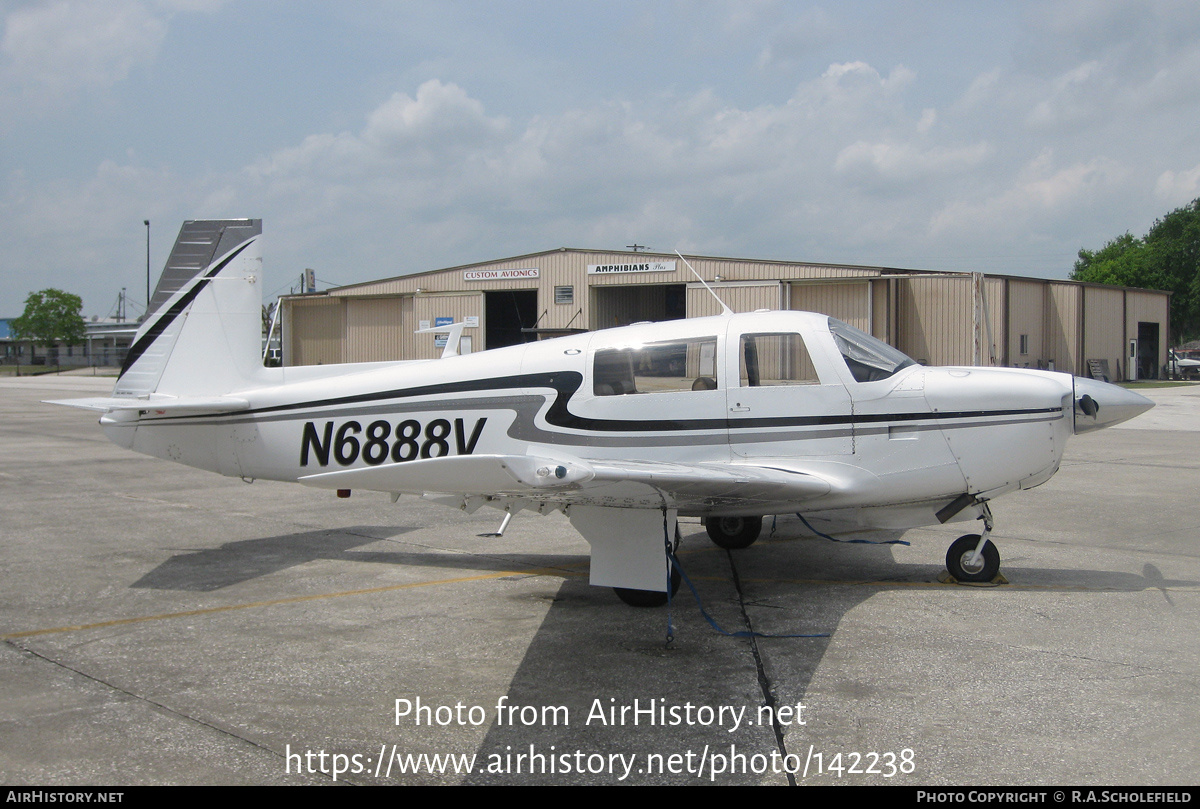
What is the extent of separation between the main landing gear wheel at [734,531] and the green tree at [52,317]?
86998 millimetres

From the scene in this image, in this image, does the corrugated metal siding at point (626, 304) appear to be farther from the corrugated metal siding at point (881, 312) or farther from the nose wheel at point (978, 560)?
the nose wheel at point (978, 560)

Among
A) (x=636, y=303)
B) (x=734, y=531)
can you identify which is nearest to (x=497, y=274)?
(x=636, y=303)

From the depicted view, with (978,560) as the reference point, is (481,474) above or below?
above

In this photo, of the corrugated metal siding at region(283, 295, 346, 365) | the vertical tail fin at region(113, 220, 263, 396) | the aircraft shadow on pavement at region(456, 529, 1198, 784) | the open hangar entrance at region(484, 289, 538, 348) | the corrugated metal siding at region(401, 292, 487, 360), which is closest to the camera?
the aircraft shadow on pavement at region(456, 529, 1198, 784)

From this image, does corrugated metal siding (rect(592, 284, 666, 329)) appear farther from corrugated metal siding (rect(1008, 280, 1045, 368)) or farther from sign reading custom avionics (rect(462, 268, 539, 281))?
corrugated metal siding (rect(1008, 280, 1045, 368))

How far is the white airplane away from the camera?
6.12 m

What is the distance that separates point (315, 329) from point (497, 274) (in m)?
10.5

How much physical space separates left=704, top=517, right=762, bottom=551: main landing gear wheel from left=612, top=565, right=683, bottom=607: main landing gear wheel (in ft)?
6.75

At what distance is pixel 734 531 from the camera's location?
8.21 metres

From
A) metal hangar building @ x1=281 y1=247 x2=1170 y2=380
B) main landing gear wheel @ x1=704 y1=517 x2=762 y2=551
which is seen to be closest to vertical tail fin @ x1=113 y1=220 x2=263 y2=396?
main landing gear wheel @ x1=704 y1=517 x2=762 y2=551

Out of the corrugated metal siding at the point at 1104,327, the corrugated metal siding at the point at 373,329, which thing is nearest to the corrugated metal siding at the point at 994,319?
the corrugated metal siding at the point at 1104,327

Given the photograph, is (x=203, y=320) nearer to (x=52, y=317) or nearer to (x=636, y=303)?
(x=636, y=303)

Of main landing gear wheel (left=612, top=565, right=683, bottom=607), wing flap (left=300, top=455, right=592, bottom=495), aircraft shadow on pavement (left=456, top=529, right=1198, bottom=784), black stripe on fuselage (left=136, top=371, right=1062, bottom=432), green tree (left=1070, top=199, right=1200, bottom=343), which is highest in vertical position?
green tree (left=1070, top=199, right=1200, bottom=343)
